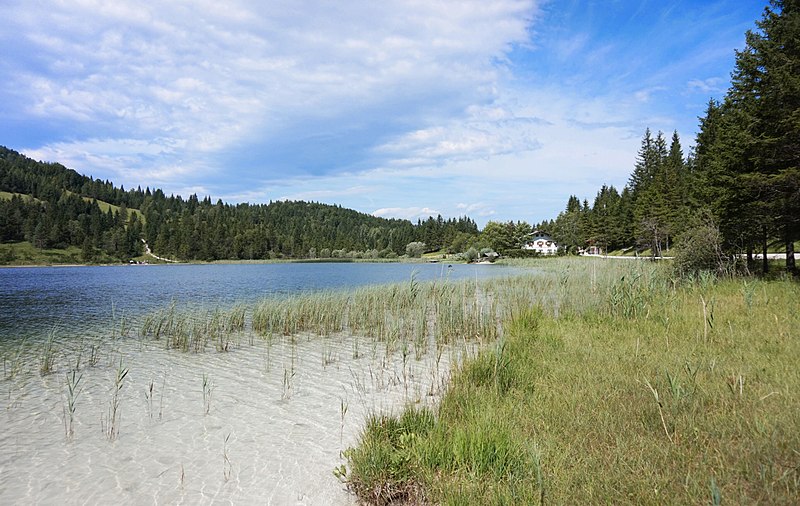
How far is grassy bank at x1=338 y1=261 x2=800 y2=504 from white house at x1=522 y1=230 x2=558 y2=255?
Result: 9718cm

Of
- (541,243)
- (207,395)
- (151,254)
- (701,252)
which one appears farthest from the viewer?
(151,254)

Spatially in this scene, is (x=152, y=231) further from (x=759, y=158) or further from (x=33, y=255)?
(x=759, y=158)

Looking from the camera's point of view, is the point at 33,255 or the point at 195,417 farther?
the point at 33,255

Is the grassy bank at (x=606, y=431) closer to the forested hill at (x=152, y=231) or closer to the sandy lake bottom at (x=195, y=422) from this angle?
the sandy lake bottom at (x=195, y=422)

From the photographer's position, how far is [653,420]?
369cm

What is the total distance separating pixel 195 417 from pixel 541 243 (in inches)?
4192

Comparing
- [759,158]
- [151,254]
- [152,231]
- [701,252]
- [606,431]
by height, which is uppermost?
[152,231]

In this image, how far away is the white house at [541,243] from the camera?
101m

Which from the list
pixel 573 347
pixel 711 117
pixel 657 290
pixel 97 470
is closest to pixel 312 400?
pixel 97 470

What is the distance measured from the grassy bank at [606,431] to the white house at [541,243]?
319 feet

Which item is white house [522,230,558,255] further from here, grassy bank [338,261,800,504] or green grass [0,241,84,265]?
green grass [0,241,84,265]

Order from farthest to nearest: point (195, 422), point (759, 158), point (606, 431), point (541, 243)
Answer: point (541, 243) → point (759, 158) → point (195, 422) → point (606, 431)

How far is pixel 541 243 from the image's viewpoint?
10450 cm

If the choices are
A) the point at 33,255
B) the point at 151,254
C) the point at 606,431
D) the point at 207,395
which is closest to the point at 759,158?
the point at 606,431
